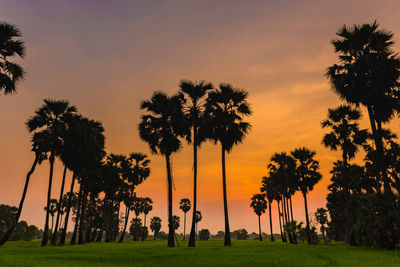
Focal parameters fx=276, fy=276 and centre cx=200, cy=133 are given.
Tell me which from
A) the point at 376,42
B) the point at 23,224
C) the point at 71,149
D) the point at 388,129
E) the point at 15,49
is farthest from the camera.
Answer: the point at 23,224

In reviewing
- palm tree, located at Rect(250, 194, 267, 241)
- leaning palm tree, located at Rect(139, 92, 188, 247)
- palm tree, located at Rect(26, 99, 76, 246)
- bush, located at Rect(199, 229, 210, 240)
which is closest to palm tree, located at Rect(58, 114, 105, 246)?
palm tree, located at Rect(26, 99, 76, 246)

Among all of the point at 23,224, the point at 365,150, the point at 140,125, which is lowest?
the point at 23,224

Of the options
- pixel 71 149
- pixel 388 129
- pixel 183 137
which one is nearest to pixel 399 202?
pixel 388 129

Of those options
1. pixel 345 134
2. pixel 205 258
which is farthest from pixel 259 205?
pixel 205 258

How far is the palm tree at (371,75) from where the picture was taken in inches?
952

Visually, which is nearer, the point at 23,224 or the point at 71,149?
the point at 71,149

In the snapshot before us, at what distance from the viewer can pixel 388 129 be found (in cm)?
3847

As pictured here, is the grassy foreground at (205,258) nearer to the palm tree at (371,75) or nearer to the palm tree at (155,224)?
the palm tree at (371,75)

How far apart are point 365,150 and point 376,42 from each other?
58.6ft

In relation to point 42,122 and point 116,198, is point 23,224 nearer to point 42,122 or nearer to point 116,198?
point 116,198

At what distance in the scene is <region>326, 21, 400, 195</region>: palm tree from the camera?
24.2 m

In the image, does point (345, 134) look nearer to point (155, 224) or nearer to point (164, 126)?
point (164, 126)

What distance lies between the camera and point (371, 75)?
25.1 metres

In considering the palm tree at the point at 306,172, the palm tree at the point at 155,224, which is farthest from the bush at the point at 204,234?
the palm tree at the point at 306,172
